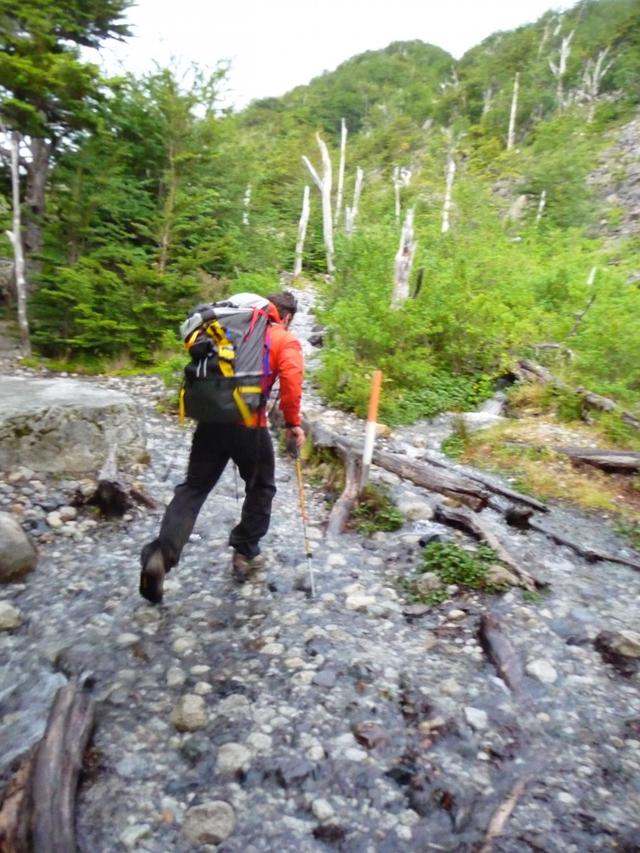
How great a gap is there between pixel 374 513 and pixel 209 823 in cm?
383

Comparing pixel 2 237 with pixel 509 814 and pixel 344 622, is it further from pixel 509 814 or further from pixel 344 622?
pixel 509 814

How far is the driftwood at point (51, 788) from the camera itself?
209cm

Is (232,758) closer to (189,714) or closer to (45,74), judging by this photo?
(189,714)

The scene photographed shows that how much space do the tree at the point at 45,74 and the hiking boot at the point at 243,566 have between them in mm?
10729

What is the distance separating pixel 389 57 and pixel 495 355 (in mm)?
102550

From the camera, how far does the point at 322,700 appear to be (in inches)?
126

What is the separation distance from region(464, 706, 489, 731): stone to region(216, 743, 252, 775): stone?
1.27 m

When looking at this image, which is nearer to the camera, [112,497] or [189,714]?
[189,714]

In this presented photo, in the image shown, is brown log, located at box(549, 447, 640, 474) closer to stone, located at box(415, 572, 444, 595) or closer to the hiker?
stone, located at box(415, 572, 444, 595)

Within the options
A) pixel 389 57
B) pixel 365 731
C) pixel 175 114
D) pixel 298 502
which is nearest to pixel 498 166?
pixel 175 114

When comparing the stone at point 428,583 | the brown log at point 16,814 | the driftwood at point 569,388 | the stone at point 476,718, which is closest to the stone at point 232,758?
the brown log at point 16,814

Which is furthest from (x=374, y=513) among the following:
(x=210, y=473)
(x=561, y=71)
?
(x=561, y=71)

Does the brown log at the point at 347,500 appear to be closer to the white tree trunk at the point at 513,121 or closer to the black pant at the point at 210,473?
the black pant at the point at 210,473

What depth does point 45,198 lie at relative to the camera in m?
14.1
